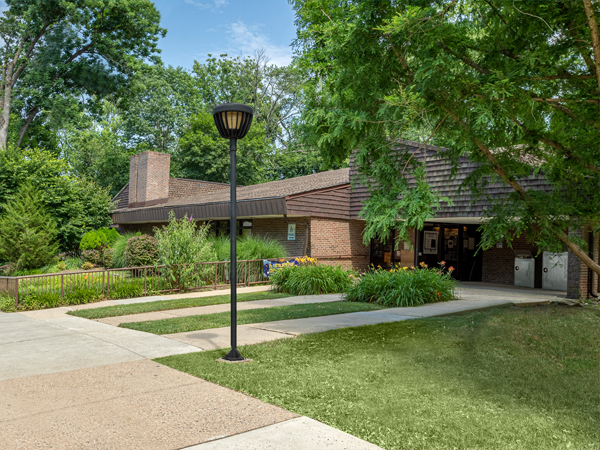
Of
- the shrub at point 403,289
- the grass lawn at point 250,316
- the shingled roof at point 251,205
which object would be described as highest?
the shingled roof at point 251,205

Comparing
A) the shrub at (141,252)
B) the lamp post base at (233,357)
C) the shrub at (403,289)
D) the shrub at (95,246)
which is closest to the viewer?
the lamp post base at (233,357)

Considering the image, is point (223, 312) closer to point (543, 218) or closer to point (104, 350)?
point (104, 350)

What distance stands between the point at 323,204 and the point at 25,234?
468 inches

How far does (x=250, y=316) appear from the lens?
30.8 ft

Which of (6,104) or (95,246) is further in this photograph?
(6,104)

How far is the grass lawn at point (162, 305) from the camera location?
9.78 meters

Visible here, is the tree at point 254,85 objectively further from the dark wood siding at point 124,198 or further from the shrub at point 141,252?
Answer: the shrub at point 141,252

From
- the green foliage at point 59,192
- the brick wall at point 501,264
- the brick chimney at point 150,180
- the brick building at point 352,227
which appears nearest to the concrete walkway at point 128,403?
the brick building at point 352,227

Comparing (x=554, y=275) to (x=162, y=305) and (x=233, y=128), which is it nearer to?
(x=162, y=305)

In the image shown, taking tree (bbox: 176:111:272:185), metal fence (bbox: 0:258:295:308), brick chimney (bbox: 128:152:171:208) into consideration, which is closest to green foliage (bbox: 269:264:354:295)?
metal fence (bbox: 0:258:295:308)

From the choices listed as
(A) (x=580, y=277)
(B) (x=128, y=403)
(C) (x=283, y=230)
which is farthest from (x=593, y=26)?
(C) (x=283, y=230)

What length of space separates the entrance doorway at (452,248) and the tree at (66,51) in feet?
65.6

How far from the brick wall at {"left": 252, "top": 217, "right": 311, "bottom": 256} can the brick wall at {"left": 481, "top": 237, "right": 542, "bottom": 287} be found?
302 inches

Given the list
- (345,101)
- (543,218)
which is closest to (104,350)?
(345,101)
